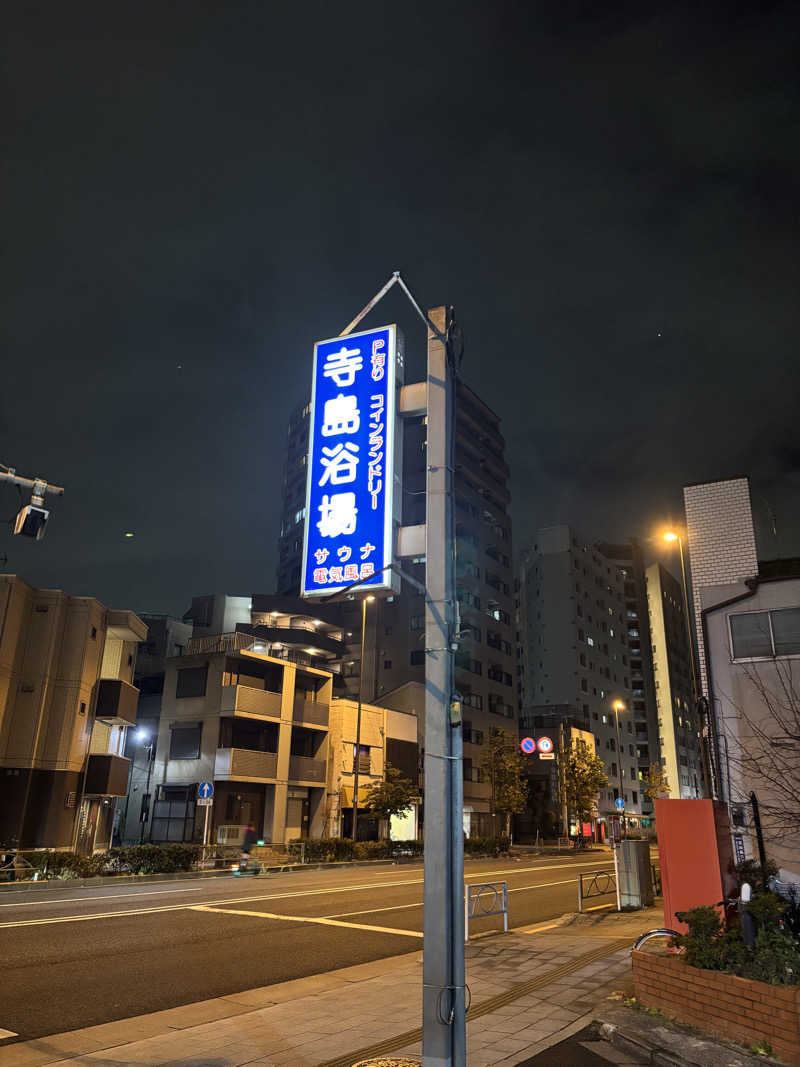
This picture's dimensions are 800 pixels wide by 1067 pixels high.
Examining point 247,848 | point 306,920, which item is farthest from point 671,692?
point 306,920

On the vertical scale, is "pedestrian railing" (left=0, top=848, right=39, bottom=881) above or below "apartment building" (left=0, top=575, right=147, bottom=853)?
below

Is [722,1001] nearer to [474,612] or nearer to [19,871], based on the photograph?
[19,871]

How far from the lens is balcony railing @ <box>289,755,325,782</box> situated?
4547 cm

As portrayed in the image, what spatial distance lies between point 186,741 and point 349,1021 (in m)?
38.5

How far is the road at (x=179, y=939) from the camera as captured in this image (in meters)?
9.39

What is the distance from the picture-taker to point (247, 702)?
43.3 m

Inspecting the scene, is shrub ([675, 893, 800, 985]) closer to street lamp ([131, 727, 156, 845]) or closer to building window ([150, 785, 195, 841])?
building window ([150, 785, 195, 841])

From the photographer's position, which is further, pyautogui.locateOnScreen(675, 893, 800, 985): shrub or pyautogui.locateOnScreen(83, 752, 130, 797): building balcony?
pyautogui.locateOnScreen(83, 752, 130, 797): building balcony

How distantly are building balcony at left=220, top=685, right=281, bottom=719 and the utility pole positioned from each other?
129 ft

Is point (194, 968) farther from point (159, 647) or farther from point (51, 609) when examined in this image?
point (159, 647)

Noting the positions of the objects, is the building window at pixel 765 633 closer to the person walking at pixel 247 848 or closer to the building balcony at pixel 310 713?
the person walking at pixel 247 848

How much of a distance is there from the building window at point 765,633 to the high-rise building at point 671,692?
10641cm

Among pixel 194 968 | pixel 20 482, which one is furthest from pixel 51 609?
pixel 194 968

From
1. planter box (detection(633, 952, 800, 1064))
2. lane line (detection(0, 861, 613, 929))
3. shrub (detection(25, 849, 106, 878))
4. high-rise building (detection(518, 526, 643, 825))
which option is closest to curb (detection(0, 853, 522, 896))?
shrub (detection(25, 849, 106, 878))
